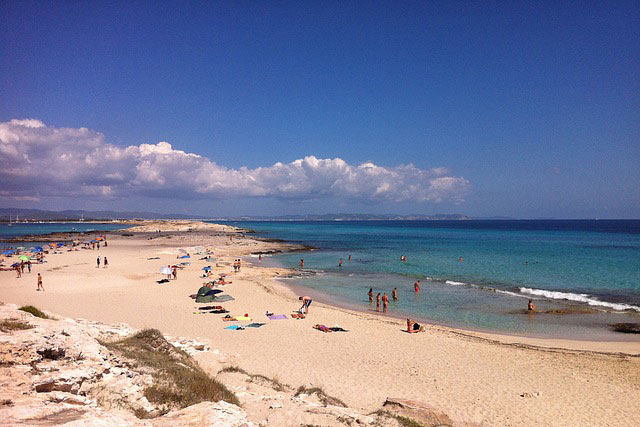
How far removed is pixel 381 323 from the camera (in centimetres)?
1975

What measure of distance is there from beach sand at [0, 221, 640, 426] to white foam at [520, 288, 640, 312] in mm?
9032

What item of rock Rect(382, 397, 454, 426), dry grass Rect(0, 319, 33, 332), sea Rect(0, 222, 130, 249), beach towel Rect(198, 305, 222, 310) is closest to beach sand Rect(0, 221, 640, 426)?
beach towel Rect(198, 305, 222, 310)

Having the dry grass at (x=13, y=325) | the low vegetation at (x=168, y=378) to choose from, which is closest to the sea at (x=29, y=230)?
the low vegetation at (x=168, y=378)

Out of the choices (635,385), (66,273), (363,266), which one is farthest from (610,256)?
(66,273)

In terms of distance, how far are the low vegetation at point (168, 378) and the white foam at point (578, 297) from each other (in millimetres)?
27695

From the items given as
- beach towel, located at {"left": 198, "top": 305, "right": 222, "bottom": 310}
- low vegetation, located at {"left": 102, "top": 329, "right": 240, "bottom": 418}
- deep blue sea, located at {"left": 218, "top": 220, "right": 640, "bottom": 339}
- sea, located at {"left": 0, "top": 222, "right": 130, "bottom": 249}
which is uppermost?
low vegetation, located at {"left": 102, "top": 329, "right": 240, "bottom": 418}

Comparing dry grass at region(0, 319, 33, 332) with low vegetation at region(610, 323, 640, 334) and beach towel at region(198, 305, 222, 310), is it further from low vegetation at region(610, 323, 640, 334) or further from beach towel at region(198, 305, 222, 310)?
low vegetation at region(610, 323, 640, 334)

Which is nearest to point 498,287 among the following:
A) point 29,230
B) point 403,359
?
point 403,359

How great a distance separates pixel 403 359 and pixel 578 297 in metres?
21.0

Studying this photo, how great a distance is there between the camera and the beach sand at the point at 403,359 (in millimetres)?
10492

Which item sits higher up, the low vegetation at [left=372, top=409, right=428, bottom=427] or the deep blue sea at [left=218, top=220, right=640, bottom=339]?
the low vegetation at [left=372, top=409, right=428, bottom=427]

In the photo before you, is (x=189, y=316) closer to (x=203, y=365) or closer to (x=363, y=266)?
(x=203, y=365)

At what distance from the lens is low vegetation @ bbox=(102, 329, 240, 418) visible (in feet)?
20.6

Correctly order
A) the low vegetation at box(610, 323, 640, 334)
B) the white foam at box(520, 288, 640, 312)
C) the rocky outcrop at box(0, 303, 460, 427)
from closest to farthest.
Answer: the rocky outcrop at box(0, 303, 460, 427) → the low vegetation at box(610, 323, 640, 334) → the white foam at box(520, 288, 640, 312)
